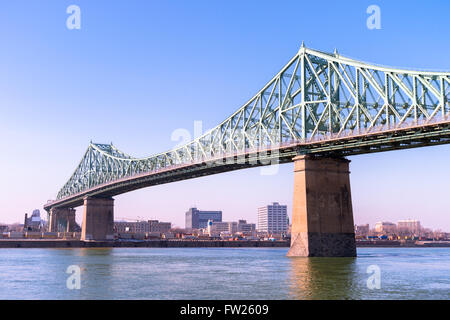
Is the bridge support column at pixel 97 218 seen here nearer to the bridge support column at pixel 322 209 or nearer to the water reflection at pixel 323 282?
the bridge support column at pixel 322 209

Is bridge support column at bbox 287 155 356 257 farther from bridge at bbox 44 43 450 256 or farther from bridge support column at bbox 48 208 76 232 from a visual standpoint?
bridge support column at bbox 48 208 76 232

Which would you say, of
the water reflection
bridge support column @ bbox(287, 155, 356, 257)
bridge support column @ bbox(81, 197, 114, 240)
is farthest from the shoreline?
the water reflection

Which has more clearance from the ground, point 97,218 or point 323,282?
point 97,218

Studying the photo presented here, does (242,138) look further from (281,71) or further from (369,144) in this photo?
(369,144)

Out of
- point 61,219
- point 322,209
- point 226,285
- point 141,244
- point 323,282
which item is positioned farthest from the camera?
point 61,219

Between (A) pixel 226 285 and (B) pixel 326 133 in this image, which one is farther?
(B) pixel 326 133

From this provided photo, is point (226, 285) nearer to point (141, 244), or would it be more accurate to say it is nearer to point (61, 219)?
point (141, 244)

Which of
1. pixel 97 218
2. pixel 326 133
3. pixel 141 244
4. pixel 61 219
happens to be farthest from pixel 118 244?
pixel 326 133
